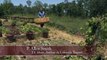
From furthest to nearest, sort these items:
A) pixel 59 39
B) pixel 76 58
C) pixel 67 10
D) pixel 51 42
Answer: pixel 67 10
pixel 59 39
pixel 51 42
pixel 76 58

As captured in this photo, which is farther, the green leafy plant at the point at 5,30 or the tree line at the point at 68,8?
the tree line at the point at 68,8

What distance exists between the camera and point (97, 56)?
14.6 meters

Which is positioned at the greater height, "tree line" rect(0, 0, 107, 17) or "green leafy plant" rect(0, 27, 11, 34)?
"tree line" rect(0, 0, 107, 17)

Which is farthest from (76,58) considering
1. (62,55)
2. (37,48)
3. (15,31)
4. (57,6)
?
(57,6)

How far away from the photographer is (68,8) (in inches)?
1790

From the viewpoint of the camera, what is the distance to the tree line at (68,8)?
36.5 meters

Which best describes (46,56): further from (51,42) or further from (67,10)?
(67,10)

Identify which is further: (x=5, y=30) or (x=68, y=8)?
(x=68, y=8)

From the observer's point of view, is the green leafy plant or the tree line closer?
the green leafy plant

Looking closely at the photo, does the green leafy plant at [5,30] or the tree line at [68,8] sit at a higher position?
the tree line at [68,8]

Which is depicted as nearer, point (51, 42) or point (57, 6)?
point (51, 42)

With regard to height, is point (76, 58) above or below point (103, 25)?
below

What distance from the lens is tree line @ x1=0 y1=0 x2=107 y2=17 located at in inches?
1438

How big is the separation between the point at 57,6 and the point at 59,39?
89.8ft
